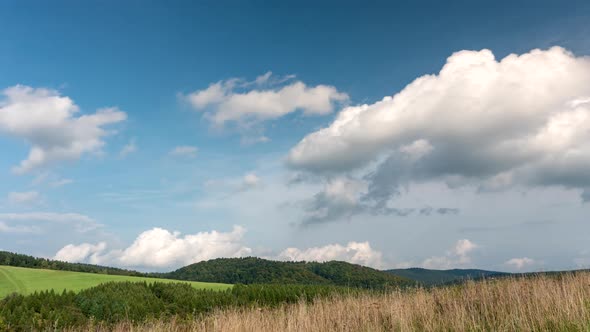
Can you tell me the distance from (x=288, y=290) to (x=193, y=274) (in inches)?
2722

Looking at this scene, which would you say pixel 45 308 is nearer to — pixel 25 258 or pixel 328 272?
pixel 25 258

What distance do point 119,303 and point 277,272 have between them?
219ft

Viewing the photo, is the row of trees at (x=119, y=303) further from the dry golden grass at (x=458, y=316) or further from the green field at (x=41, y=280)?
the green field at (x=41, y=280)

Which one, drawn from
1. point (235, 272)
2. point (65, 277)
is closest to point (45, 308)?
point (65, 277)

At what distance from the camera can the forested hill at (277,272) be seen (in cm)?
→ 8406

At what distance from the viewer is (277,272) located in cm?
8588

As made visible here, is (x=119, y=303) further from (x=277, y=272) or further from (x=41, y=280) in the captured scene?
(x=277, y=272)

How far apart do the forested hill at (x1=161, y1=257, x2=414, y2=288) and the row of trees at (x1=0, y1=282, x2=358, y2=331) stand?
5315 cm

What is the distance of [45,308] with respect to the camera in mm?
19047

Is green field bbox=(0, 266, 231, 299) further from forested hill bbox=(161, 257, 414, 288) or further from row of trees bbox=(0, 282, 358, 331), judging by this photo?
forested hill bbox=(161, 257, 414, 288)

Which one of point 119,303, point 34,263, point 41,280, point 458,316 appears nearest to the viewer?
point 458,316

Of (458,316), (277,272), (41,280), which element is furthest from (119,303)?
(277,272)

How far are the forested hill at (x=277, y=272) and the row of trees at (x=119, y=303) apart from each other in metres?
53.2

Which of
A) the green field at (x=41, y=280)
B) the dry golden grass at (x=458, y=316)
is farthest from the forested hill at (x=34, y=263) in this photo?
the dry golden grass at (x=458, y=316)
